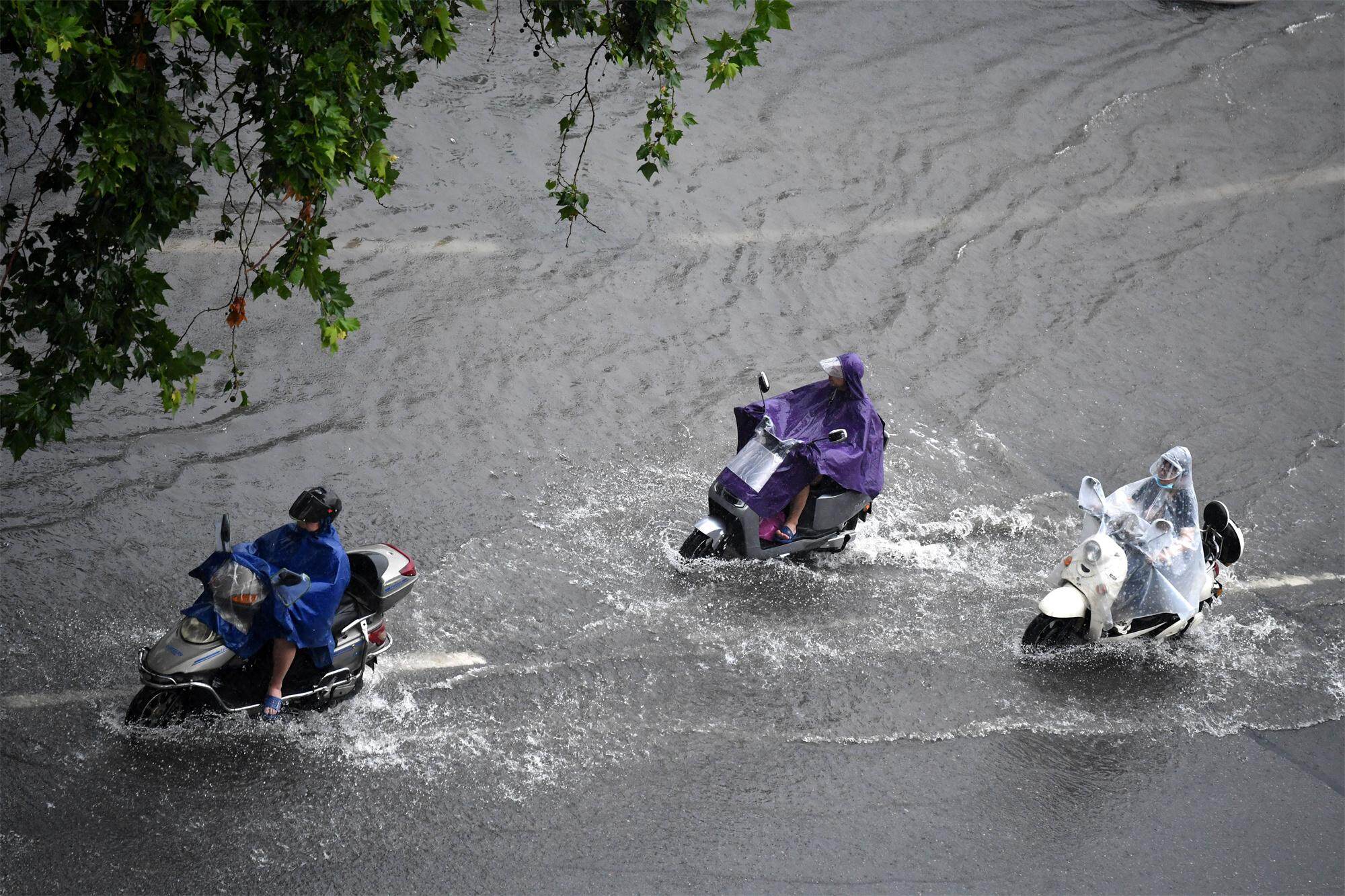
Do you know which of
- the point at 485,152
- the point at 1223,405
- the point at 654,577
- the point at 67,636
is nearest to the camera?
the point at 67,636

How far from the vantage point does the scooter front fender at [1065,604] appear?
27.2 feet

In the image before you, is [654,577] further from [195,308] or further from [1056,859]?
[195,308]

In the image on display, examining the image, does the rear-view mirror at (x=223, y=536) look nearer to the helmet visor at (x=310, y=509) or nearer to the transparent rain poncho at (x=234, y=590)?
the transparent rain poncho at (x=234, y=590)

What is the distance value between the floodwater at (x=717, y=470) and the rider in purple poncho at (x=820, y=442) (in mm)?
616

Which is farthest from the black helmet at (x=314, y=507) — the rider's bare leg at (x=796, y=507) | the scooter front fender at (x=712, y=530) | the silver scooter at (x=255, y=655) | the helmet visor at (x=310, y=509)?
the rider's bare leg at (x=796, y=507)

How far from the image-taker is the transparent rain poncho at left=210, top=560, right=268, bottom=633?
6508 mm

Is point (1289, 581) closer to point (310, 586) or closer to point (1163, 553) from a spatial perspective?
point (1163, 553)

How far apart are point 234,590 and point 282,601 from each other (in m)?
0.25

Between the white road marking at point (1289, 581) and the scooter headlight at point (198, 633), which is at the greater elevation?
the scooter headlight at point (198, 633)

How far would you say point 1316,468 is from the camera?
1177 centimetres

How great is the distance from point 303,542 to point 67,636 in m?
2.09

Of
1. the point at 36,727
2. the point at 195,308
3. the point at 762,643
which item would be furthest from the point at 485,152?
the point at 36,727

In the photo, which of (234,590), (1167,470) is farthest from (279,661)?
(1167,470)

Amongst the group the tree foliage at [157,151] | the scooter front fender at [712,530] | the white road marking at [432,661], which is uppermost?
the tree foliage at [157,151]
